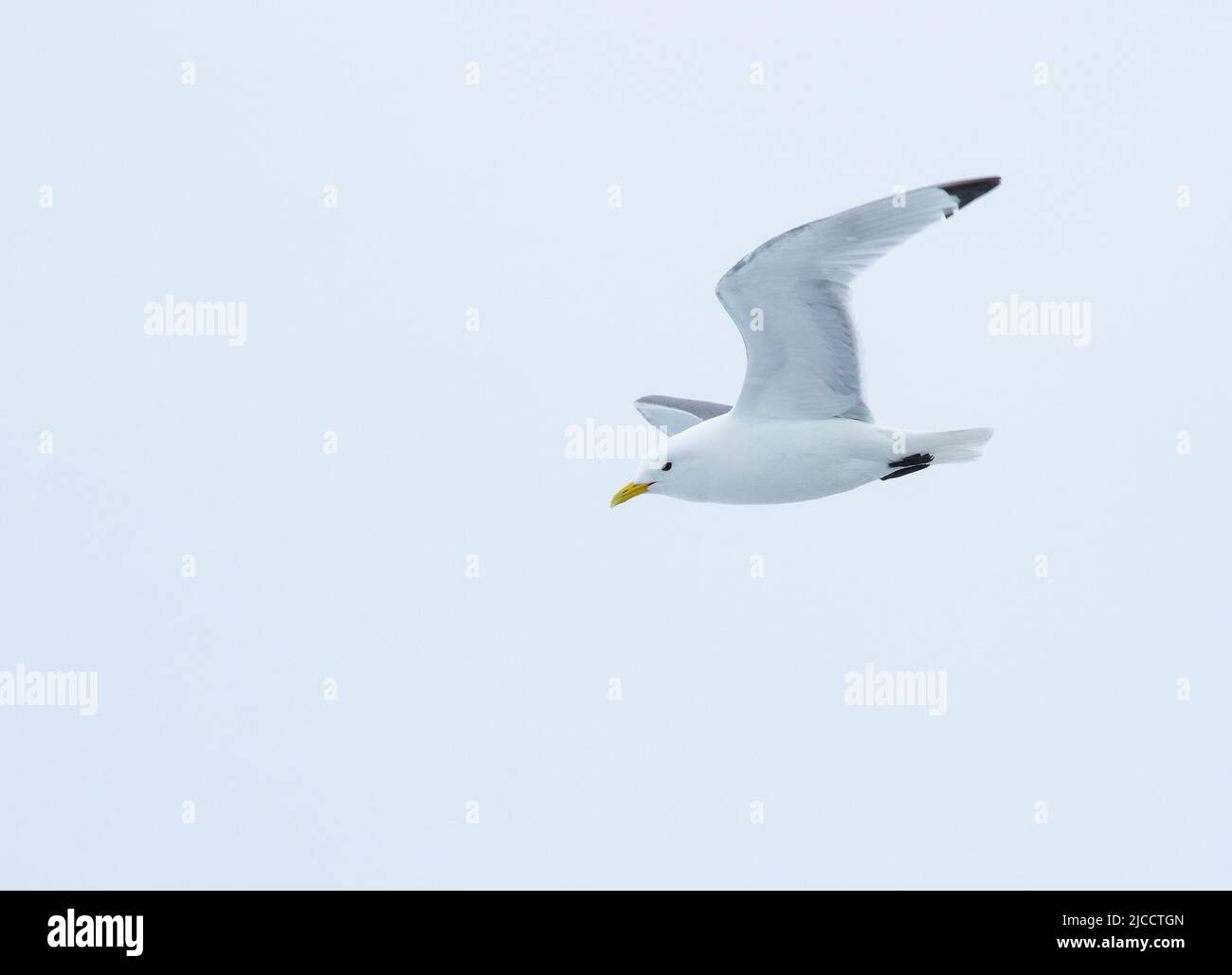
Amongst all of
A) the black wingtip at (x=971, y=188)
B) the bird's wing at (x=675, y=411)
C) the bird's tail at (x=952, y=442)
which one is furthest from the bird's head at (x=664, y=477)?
the black wingtip at (x=971, y=188)

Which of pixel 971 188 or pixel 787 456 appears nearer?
pixel 971 188

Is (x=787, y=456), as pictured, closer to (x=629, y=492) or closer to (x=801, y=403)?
(x=801, y=403)

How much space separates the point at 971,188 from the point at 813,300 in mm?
922

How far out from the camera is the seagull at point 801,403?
771 cm

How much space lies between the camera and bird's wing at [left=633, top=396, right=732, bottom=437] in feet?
33.3

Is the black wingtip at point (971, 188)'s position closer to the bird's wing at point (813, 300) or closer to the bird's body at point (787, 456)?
the bird's wing at point (813, 300)

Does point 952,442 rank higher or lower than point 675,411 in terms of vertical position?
lower

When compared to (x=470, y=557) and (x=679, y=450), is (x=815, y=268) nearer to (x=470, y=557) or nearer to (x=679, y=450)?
(x=679, y=450)

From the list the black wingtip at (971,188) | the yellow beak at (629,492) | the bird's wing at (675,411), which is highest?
the black wingtip at (971,188)

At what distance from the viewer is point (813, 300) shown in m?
7.96

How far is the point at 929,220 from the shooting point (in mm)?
7645

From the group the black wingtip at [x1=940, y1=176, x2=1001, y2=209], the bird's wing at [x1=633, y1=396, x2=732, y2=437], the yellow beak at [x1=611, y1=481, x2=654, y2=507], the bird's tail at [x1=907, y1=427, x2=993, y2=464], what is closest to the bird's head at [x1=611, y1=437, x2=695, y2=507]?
the yellow beak at [x1=611, y1=481, x2=654, y2=507]

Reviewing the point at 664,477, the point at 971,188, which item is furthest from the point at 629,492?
the point at 971,188

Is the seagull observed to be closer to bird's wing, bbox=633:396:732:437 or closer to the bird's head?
the bird's head
